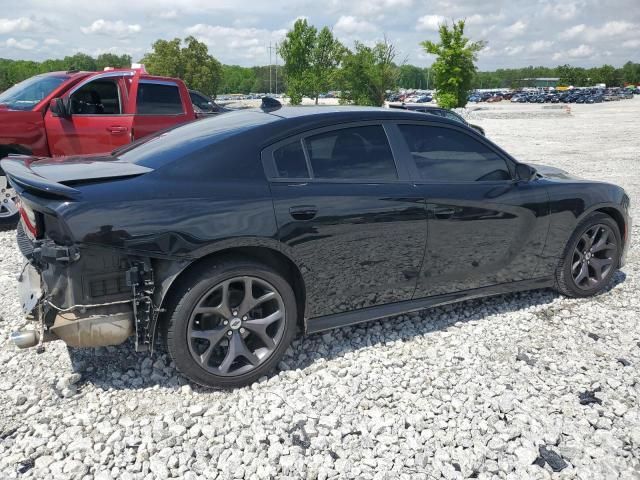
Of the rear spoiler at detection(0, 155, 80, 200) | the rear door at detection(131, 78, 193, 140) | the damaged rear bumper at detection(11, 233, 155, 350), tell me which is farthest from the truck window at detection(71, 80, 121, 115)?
the damaged rear bumper at detection(11, 233, 155, 350)

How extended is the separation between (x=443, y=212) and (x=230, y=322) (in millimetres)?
1621

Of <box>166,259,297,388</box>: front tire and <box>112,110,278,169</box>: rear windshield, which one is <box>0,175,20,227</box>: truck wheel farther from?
<box>166,259,297,388</box>: front tire

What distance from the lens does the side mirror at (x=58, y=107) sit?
21.5ft

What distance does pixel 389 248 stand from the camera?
3.40 metres

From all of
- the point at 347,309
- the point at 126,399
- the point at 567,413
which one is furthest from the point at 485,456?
the point at 126,399

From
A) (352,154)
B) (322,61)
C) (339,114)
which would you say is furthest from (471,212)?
(322,61)

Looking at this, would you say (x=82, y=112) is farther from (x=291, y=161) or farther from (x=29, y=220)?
(x=291, y=161)

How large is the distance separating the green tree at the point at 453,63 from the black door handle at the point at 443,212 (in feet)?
102

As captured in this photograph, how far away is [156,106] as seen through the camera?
7.54 metres

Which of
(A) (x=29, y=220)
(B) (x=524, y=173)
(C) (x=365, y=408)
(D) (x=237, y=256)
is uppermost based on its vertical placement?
(B) (x=524, y=173)

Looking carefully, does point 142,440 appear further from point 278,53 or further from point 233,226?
point 278,53

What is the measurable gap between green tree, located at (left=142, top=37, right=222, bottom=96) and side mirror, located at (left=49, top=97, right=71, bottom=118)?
125 ft

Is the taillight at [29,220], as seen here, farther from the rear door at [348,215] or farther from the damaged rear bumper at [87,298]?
the rear door at [348,215]

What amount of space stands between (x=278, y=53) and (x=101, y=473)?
47.1 m
